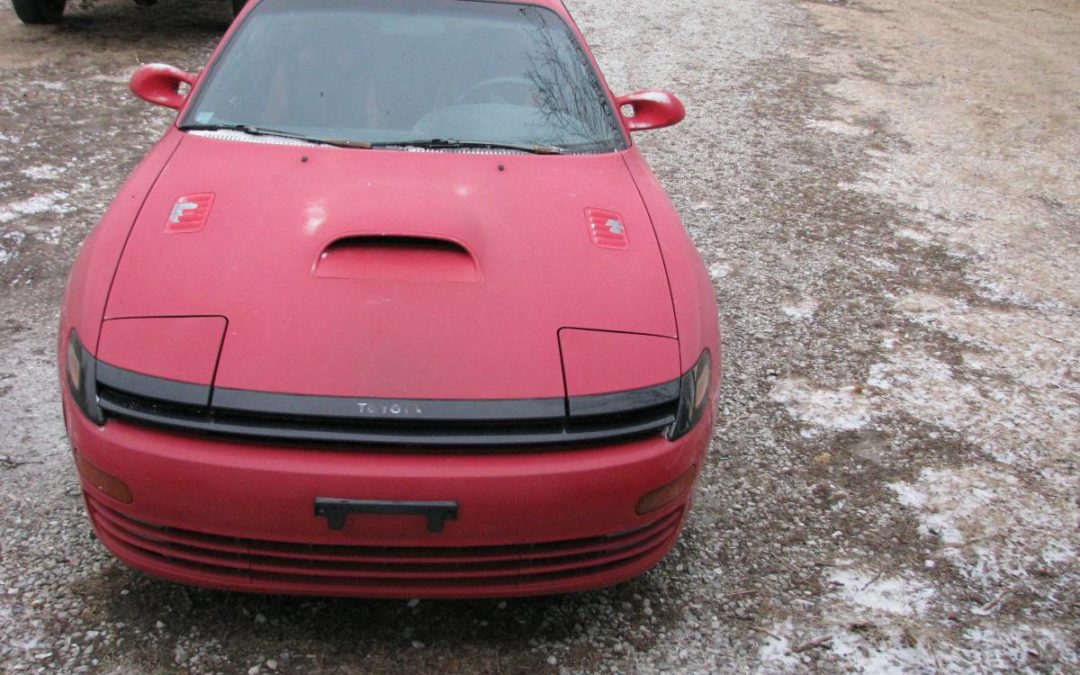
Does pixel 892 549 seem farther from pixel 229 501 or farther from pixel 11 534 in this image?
pixel 11 534

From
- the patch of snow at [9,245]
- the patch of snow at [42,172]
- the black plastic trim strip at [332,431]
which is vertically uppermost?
the black plastic trim strip at [332,431]

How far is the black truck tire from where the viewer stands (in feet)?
26.1

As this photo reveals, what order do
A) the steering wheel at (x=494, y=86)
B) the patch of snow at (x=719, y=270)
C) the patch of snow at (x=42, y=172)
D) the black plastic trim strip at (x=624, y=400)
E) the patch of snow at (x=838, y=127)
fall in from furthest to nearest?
the patch of snow at (x=838, y=127)
the patch of snow at (x=42, y=172)
the patch of snow at (x=719, y=270)
the steering wheel at (x=494, y=86)
the black plastic trim strip at (x=624, y=400)

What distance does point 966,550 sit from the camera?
9.50ft

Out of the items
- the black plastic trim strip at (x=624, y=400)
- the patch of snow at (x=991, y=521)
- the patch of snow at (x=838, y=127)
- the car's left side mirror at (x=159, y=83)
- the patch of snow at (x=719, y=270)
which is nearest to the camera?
the black plastic trim strip at (x=624, y=400)

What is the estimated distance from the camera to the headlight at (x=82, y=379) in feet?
6.79

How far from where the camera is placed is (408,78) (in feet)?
10.4

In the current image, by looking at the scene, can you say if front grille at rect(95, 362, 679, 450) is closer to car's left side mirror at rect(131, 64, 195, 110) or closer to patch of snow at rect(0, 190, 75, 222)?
car's left side mirror at rect(131, 64, 195, 110)

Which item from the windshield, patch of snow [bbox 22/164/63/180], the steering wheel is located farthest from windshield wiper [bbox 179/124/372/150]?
patch of snow [bbox 22/164/63/180]

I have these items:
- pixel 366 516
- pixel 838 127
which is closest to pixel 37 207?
pixel 366 516

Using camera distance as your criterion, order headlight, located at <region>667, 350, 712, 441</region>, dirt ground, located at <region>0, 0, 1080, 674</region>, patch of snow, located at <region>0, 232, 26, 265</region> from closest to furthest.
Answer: headlight, located at <region>667, 350, 712, 441</region> → dirt ground, located at <region>0, 0, 1080, 674</region> → patch of snow, located at <region>0, 232, 26, 265</region>

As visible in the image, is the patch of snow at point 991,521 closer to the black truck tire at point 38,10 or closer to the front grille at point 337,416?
the front grille at point 337,416

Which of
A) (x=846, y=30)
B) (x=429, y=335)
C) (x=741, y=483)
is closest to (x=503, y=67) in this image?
(x=429, y=335)

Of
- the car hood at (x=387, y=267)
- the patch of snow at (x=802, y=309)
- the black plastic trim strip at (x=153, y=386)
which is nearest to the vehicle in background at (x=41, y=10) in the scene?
the patch of snow at (x=802, y=309)
